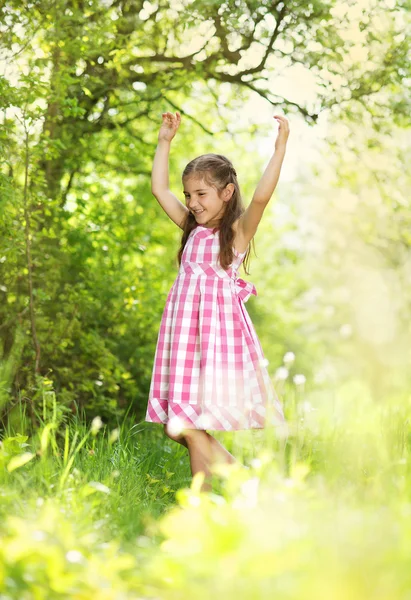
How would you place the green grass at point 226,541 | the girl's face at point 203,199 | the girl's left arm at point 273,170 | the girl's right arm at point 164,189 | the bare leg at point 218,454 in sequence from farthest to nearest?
the girl's right arm at point 164,189 → the girl's face at point 203,199 → the bare leg at point 218,454 → the girl's left arm at point 273,170 → the green grass at point 226,541

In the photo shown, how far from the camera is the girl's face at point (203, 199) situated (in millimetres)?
3576

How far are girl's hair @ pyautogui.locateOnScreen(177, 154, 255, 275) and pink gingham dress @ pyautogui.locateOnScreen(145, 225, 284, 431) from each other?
0.05 metres

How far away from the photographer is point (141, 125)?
659 cm

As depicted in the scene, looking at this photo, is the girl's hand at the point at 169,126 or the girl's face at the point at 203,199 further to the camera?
the girl's hand at the point at 169,126

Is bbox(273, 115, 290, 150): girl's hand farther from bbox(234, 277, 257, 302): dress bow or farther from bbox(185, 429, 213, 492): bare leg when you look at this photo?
bbox(185, 429, 213, 492): bare leg

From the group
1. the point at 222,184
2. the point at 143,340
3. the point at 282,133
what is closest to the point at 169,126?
the point at 222,184

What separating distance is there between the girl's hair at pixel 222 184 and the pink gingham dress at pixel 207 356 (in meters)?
0.05

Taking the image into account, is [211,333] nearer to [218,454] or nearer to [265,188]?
[218,454]

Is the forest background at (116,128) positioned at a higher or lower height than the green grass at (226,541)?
higher

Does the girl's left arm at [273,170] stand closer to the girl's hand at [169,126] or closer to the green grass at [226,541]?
the girl's hand at [169,126]

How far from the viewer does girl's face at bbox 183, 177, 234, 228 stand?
3576 millimetres

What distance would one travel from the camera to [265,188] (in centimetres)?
335

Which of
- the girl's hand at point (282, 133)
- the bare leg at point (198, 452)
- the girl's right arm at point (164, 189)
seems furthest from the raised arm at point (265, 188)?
the bare leg at point (198, 452)

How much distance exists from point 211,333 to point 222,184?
722 mm
